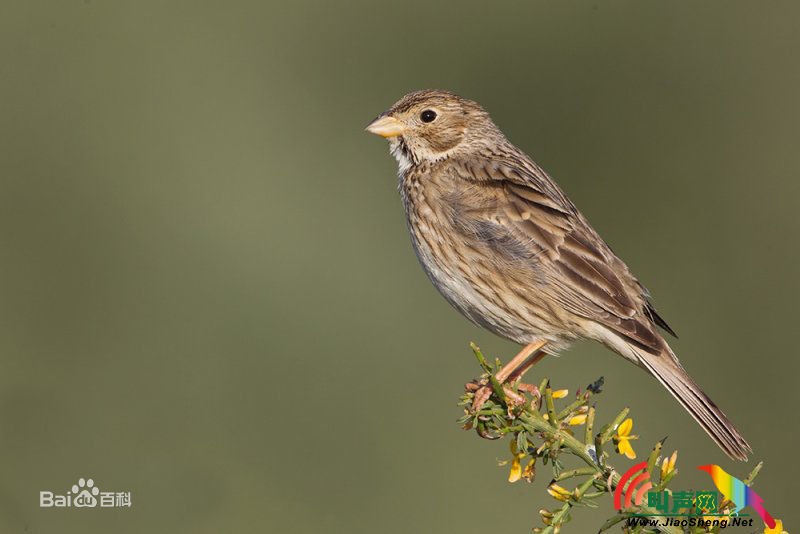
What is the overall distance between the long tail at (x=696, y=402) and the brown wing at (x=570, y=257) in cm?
7

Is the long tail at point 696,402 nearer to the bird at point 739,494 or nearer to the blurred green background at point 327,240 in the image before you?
the bird at point 739,494

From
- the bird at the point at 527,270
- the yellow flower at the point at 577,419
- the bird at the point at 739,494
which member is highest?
the bird at the point at 527,270

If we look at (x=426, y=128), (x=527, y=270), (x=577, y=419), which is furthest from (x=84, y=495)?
(x=577, y=419)

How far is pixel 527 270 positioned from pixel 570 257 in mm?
222

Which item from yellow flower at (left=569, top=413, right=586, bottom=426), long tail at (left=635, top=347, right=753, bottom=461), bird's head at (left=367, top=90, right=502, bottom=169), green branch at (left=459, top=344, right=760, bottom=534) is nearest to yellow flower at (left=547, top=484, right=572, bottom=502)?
green branch at (left=459, top=344, right=760, bottom=534)

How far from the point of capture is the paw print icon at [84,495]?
7.71m

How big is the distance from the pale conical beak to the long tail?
185 centimetres

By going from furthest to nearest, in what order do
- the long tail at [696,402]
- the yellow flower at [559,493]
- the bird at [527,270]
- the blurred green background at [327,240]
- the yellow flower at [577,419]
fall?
the blurred green background at [327,240] → the bird at [527,270] → the long tail at [696,402] → the yellow flower at [577,419] → the yellow flower at [559,493]

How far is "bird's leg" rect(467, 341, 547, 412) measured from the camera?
5.31 metres

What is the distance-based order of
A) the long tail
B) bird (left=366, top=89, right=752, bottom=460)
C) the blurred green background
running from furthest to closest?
1. the blurred green background
2. bird (left=366, top=89, right=752, bottom=460)
3. the long tail

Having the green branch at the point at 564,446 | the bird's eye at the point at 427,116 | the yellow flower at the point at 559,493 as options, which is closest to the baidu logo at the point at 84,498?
the bird's eye at the point at 427,116

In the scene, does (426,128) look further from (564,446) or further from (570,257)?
(564,446)

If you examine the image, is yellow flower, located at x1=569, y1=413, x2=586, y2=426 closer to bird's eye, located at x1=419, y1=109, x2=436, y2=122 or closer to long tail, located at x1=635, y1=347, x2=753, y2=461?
long tail, located at x1=635, y1=347, x2=753, y2=461

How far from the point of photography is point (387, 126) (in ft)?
22.5
